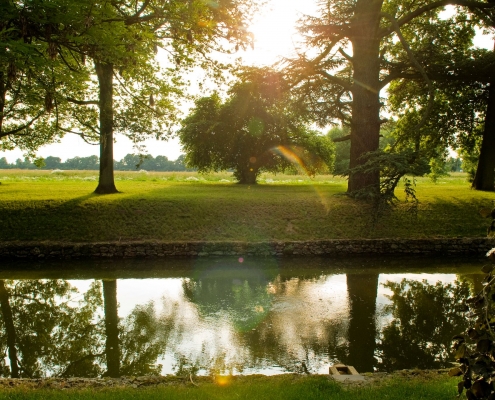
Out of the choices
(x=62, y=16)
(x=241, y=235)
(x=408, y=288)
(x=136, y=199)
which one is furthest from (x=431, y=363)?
(x=136, y=199)

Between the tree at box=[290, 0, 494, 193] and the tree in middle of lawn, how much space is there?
36.0 feet

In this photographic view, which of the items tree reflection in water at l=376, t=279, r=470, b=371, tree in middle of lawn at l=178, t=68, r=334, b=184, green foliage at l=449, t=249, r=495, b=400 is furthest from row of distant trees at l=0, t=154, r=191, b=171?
green foliage at l=449, t=249, r=495, b=400

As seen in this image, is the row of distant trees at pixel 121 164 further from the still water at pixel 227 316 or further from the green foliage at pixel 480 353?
the green foliage at pixel 480 353

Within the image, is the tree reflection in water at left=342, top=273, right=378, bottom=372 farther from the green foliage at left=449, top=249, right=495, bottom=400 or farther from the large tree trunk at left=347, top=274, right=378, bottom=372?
the green foliage at left=449, top=249, right=495, bottom=400

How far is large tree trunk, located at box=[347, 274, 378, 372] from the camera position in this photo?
6387 mm

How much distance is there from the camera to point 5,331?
7762mm

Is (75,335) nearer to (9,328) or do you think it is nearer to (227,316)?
(9,328)

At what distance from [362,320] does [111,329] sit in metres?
4.92

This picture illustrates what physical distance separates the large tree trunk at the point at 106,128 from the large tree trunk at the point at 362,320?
1445 centimetres

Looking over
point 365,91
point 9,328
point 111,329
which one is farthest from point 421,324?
point 365,91

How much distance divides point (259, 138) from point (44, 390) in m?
29.1

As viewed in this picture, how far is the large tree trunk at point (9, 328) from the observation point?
6223mm

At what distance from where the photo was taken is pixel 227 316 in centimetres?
839

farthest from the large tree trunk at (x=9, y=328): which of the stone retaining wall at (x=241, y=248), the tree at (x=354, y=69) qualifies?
the tree at (x=354, y=69)
